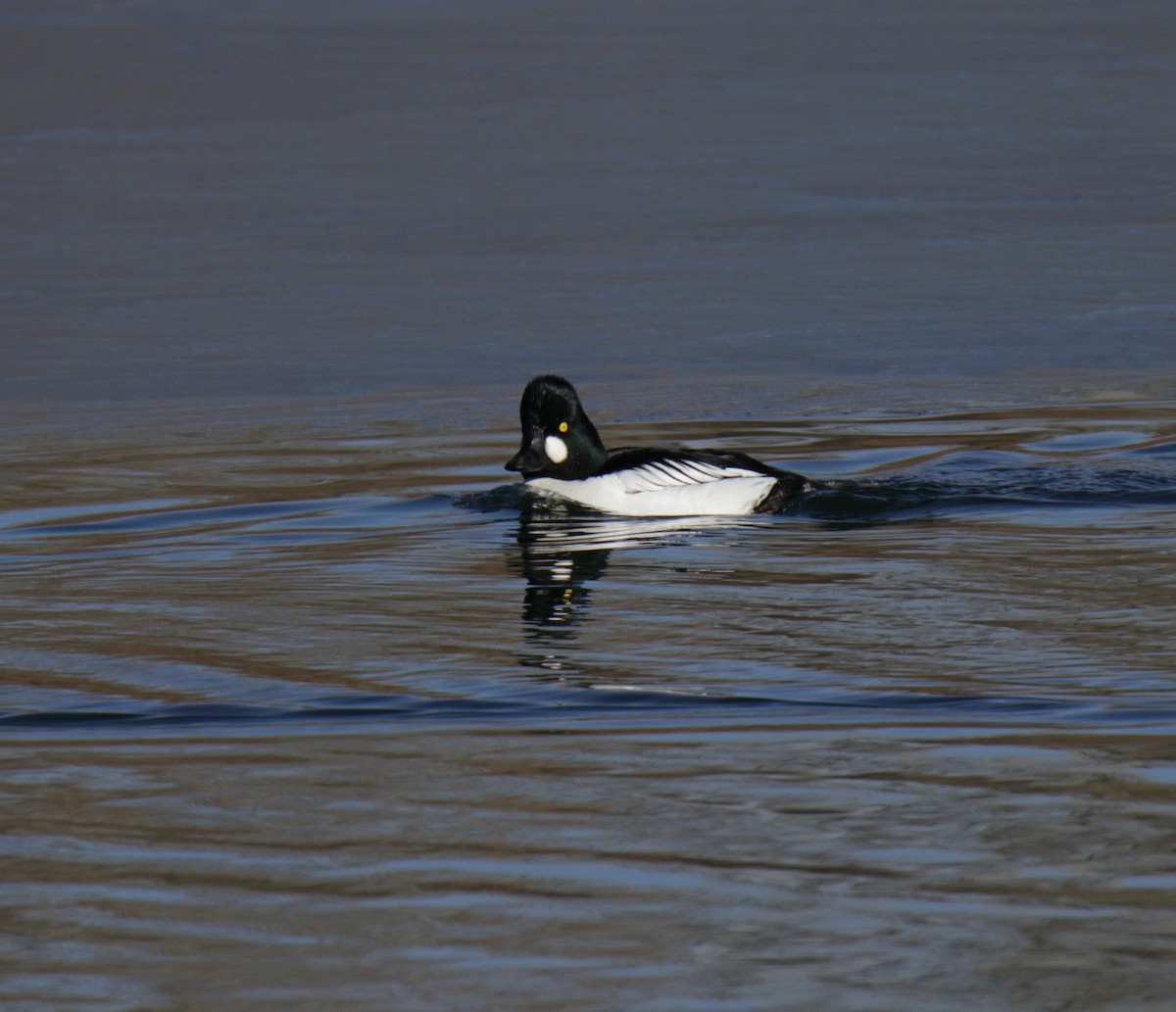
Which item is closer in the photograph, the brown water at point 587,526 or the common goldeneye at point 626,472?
the brown water at point 587,526

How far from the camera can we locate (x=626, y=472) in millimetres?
7930

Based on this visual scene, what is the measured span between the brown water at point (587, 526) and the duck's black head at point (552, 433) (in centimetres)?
23

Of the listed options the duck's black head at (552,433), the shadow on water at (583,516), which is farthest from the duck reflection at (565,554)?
the duck's black head at (552,433)

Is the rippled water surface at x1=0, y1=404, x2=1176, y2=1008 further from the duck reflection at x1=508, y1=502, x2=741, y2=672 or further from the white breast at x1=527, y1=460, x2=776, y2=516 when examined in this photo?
the white breast at x1=527, y1=460, x2=776, y2=516

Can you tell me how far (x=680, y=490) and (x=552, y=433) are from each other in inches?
25.9

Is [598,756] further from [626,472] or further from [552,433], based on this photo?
[552,433]

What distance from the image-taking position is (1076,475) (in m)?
7.85

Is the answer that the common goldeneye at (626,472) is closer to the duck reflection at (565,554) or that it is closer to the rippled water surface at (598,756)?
the duck reflection at (565,554)

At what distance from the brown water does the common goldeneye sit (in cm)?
18

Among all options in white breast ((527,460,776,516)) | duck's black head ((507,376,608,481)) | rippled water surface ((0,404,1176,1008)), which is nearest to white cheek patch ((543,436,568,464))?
duck's black head ((507,376,608,481))

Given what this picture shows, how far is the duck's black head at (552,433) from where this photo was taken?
809 cm

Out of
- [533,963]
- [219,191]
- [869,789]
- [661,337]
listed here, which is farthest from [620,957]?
[219,191]

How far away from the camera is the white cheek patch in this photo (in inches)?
319

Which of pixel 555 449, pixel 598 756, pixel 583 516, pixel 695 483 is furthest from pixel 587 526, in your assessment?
pixel 598 756
